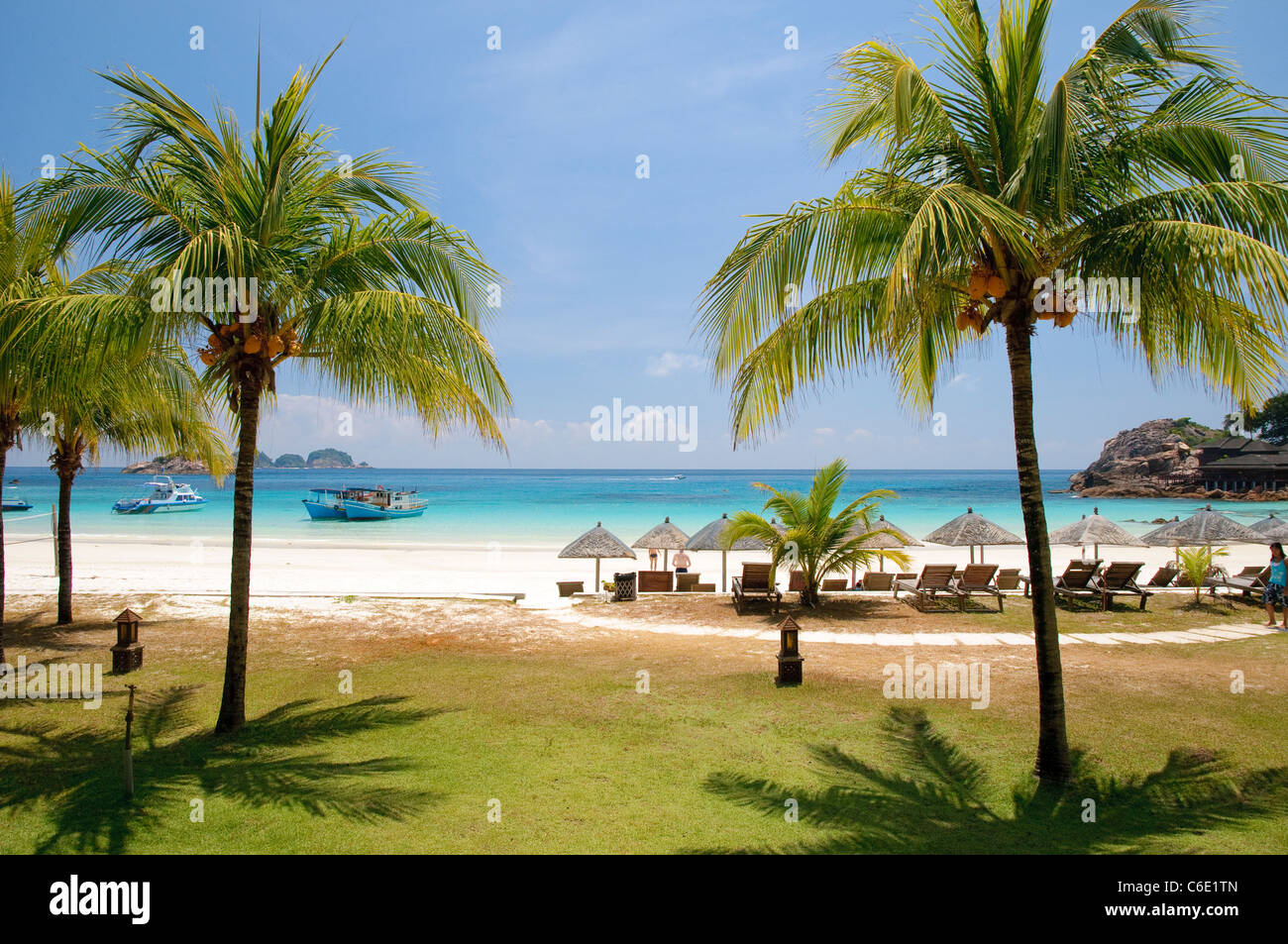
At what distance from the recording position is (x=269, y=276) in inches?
251

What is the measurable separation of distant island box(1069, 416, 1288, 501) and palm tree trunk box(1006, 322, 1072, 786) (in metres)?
82.0

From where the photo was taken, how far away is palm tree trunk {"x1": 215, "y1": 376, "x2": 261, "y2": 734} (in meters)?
6.75

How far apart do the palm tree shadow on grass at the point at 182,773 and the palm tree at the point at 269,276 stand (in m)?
0.64

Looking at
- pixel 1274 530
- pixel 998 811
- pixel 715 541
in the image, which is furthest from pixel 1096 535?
pixel 998 811

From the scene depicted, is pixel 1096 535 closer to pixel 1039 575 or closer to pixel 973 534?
pixel 973 534

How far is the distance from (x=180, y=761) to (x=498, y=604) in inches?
359

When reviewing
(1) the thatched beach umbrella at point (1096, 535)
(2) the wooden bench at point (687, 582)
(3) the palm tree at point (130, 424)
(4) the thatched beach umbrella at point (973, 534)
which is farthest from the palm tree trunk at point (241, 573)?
(1) the thatched beach umbrella at point (1096, 535)

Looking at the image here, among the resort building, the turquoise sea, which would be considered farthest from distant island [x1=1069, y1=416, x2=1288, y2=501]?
the turquoise sea

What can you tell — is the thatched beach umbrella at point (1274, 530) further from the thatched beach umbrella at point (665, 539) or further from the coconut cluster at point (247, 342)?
the coconut cluster at point (247, 342)

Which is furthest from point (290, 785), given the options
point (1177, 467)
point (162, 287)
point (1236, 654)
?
point (1177, 467)

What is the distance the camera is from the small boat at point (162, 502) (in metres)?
55.1
